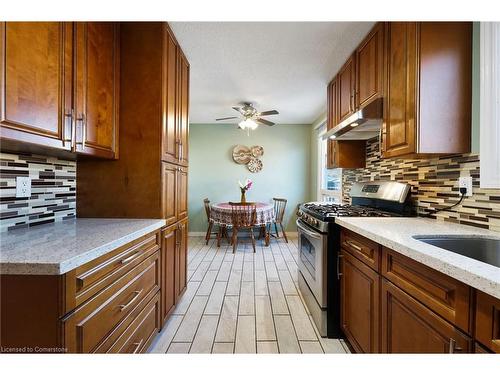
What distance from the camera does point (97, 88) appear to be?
140 cm

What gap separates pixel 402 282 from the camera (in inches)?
40.0

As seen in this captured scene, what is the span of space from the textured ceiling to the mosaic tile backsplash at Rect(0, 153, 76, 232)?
1355mm

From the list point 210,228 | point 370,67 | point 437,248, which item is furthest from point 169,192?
point 210,228

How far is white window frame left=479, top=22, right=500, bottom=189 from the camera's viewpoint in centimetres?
122

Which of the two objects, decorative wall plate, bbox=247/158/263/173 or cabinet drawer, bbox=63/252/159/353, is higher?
decorative wall plate, bbox=247/158/263/173

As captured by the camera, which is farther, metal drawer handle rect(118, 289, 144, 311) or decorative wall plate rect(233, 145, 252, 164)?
decorative wall plate rect(233, 145, 252, 164)

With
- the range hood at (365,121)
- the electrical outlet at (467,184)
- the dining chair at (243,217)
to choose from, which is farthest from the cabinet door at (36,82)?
the dining chair at (243,217)

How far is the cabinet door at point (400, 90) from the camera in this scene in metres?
1.40

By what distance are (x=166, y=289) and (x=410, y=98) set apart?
84.3 inches

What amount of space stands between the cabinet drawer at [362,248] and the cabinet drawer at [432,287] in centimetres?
9

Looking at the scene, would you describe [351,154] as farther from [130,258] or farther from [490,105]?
[130,258]

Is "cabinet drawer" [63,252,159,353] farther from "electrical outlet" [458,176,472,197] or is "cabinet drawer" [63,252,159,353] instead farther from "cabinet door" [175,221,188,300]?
"electrical outlet" [458,176,472,197]

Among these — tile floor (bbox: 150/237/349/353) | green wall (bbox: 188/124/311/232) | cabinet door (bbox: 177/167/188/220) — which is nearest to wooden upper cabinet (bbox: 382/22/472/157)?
tile floor (bbox: 150/237/349/353)
